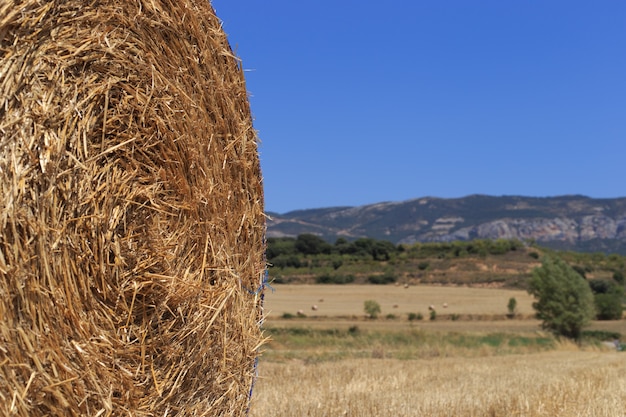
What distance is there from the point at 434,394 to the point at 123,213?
16.3 ft

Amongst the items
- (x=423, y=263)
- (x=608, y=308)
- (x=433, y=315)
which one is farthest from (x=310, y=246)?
(x=608, y=308)

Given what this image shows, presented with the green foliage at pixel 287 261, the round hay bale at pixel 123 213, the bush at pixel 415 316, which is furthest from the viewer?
the green foliage at pixel 287 261

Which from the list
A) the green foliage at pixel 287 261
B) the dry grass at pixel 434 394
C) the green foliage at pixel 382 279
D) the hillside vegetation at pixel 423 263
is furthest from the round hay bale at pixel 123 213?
the green foliage at pixel 287 261

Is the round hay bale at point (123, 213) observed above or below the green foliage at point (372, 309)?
above

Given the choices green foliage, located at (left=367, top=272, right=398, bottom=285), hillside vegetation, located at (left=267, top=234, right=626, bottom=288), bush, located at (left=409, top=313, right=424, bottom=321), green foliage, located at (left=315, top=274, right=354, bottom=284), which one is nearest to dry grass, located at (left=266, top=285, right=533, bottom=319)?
bush, located at (left=409, top=313, right=424, bottom=321)

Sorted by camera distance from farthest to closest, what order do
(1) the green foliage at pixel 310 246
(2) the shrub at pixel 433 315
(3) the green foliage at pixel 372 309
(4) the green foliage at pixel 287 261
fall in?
(1) the green foliage at pixel 310 246, (4) the green foliage at pixel 287 261, (2) the shrub at pixel 433 315, (3) the green foliage at pixel 372 309

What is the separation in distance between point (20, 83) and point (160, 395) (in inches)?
74.0

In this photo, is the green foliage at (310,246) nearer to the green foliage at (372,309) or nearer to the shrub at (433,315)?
the green foliage at (372,309)

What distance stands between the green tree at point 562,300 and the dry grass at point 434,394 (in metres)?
22.1

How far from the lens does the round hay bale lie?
353 cm

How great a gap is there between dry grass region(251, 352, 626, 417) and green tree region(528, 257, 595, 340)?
22.1m

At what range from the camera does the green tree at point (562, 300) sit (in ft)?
107

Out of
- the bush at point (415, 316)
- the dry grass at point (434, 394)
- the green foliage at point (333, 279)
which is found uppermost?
the dry grass at point (434, 394)

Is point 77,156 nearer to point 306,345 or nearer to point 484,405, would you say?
point 484,405
